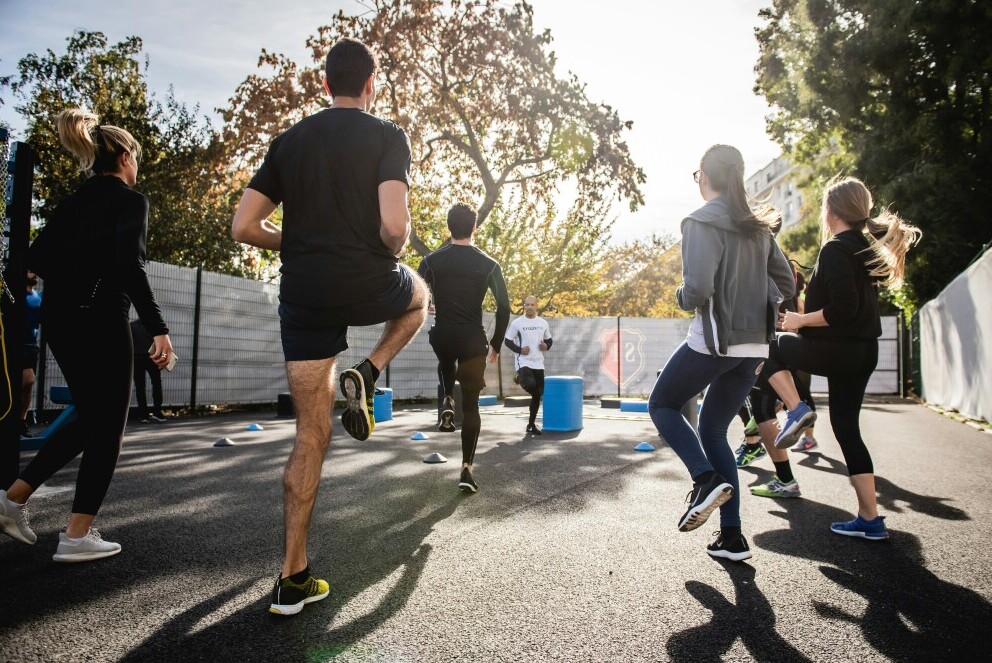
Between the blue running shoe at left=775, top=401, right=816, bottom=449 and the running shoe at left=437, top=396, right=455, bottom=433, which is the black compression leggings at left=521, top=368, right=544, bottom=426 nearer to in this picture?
the running shoe at left=437, top=396, right=455, bottom=433

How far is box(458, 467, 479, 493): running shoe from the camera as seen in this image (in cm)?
464

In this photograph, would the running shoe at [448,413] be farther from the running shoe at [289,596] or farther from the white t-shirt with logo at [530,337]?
the running shoe at [289,596]

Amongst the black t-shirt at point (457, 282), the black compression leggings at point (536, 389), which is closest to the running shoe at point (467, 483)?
the black t-shirt at point (457, 282)

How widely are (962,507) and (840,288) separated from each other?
198 centimetres

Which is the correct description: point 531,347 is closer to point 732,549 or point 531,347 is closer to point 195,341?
point 195,341

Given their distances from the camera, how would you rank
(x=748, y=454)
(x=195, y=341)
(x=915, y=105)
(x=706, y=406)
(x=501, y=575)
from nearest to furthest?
(x=501, y=575), (x=706, y=406), (x=748, y=454), (x=195, y=341), (x=915, y=105)

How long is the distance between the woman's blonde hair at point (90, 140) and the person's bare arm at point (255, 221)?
954mm

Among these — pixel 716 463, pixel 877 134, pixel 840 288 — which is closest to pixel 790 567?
pixel 716 463

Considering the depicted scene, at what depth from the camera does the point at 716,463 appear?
10.7 feet

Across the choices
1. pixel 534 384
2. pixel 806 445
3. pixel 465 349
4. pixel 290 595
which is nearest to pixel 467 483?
pixel 465 349

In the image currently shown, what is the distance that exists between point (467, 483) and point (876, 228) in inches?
117

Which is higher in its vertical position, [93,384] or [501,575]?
[93,384]

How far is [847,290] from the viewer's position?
3.58m

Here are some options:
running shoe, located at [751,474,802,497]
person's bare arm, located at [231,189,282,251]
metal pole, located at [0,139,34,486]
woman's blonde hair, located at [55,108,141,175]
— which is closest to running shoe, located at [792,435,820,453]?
running shoe, located at [751,474,802,497]
